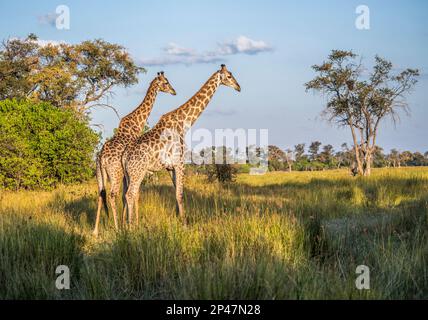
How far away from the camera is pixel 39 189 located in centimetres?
1752

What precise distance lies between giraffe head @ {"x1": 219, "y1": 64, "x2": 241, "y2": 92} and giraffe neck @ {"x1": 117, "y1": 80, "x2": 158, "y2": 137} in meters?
1.46

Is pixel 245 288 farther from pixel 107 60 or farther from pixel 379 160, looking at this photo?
pixel 379 160

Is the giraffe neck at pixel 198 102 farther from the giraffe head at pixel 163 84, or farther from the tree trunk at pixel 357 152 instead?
the tree trunk at pixel 357 152

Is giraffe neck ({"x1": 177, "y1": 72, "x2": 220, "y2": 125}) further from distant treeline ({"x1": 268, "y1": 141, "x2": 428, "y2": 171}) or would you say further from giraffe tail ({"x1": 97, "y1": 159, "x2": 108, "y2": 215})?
distant treeline ({"x1": 268, "y1": 141, "x2": 428, "y2": 171})

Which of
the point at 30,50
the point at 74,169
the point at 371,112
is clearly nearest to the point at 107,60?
the point at 30,50

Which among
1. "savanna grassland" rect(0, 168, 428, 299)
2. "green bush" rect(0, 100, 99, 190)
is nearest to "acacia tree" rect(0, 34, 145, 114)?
"green bush" rect(0, 100, 99, 190)

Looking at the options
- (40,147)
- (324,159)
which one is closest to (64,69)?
(40,147)

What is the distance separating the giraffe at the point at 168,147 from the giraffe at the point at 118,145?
0.75 ft

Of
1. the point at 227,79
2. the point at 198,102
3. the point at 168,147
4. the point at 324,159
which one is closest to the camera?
the point at 168,147

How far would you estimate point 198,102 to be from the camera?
384 inches

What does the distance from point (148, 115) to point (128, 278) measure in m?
5.54

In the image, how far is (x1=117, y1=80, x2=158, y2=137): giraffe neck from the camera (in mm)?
9766

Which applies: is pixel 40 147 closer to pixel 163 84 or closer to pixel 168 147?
pixel 163 84

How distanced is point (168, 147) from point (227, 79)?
2099 mm
